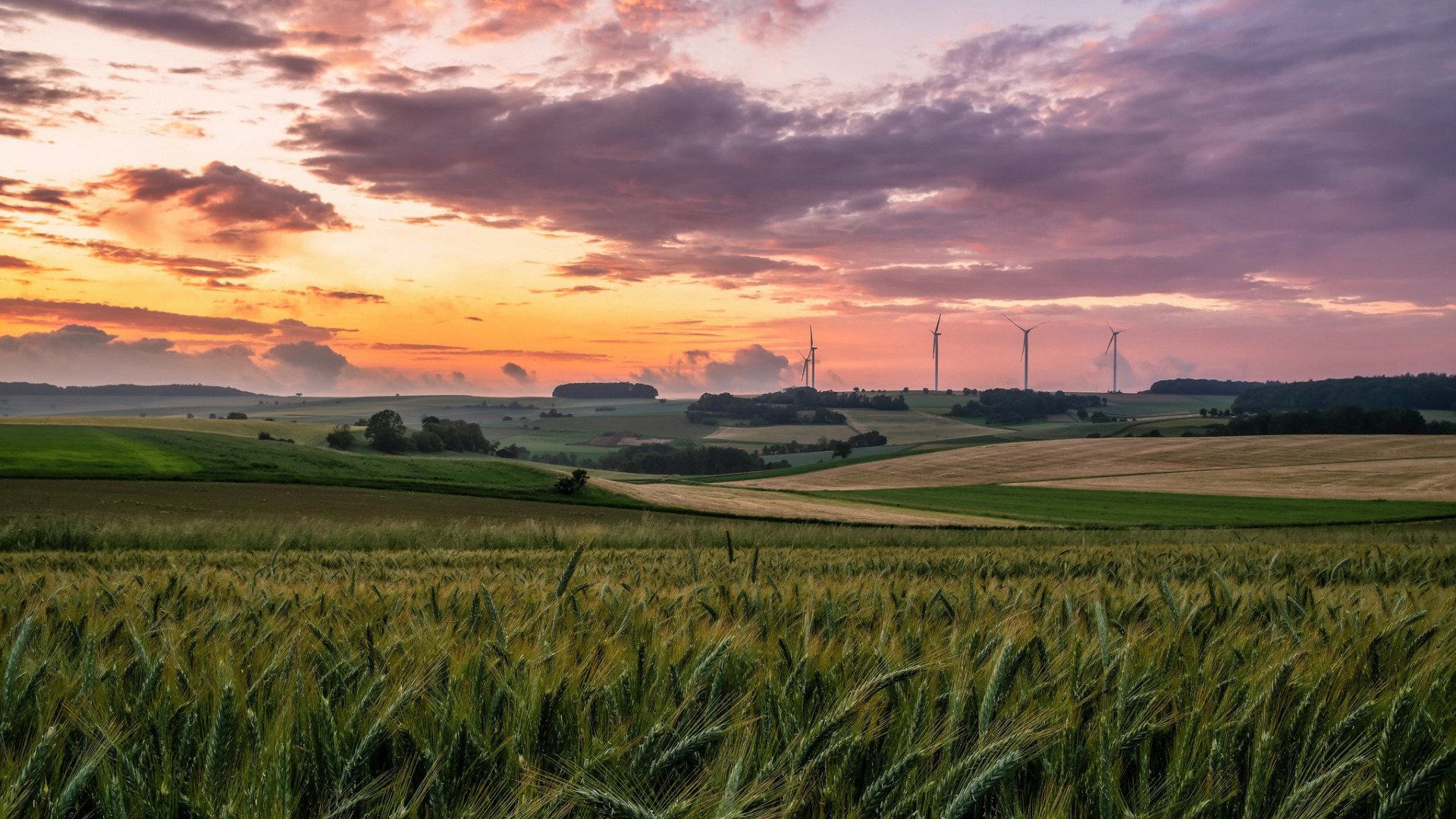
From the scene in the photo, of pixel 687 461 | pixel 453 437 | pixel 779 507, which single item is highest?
pixel 453 437

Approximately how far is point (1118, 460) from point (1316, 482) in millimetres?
19938

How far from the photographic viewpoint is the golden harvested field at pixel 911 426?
128875mm

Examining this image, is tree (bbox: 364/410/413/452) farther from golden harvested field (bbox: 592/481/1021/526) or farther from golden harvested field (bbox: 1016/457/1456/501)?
golden harvested field (bbox: 1016/457/1456/501)

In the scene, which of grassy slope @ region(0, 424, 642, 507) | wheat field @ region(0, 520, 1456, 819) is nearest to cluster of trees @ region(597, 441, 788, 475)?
grassy slope @ region(0, 424, 642, 507)

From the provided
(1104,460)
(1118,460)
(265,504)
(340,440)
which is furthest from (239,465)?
(1118,460)

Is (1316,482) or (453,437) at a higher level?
(453,437)

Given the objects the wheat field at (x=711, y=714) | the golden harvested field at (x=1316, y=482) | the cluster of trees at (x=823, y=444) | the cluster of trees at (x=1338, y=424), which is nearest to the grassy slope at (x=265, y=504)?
the wheat field at (x=711, y=714)

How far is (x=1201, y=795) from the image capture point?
2393 mm

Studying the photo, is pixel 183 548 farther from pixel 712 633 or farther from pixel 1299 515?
pixel 1299 515

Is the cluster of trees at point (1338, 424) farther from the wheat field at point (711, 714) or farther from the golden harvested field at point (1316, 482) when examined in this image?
the wheat field at point (711, 714)

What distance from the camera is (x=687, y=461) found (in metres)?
120

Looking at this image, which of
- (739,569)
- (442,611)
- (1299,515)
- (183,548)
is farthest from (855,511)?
(442,611)

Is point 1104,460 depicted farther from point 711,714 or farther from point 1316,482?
point 711,714

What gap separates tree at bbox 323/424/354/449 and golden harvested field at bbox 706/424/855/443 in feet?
210
